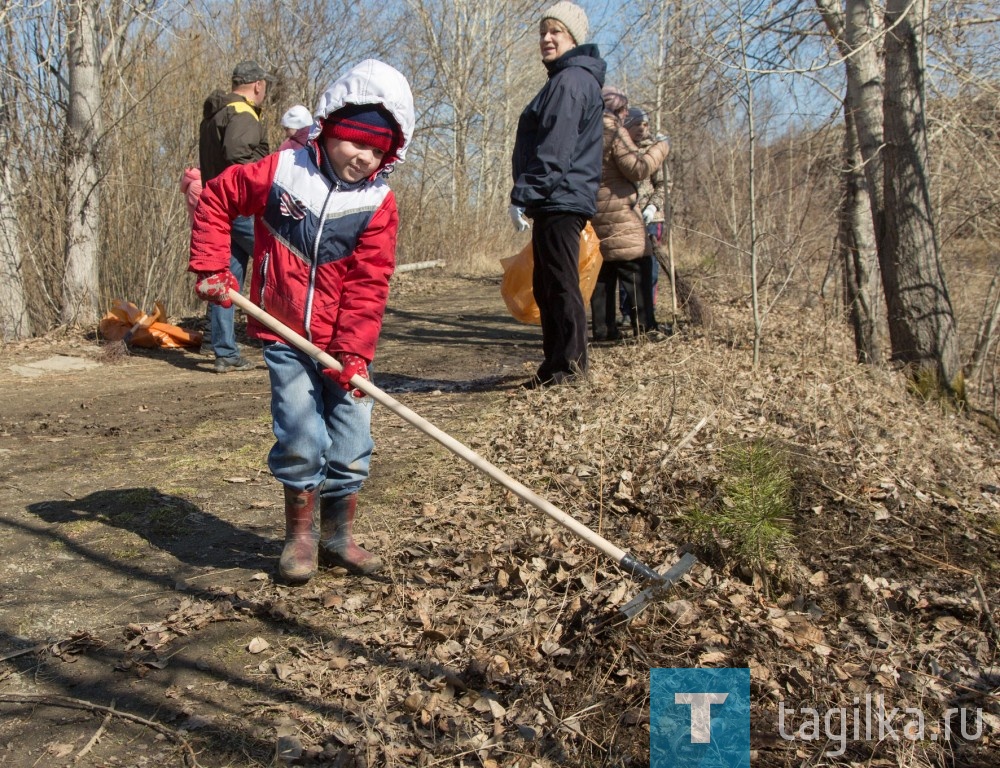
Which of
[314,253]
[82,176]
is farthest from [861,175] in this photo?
[82,176]

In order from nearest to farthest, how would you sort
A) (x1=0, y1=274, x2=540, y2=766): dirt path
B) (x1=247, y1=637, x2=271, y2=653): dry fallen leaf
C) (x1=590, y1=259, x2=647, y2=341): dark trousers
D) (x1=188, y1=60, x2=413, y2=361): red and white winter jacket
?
(x1=0, y1=274, x2=540, y2=766): dirt path < (x1=247, y1=637, x2=271, y2=653): dry fallen leaf < (x1=188, y1=60, x2=413, y2=361): red and white winter jacket < (x1=590, y1=259, x2=647, y2=341): dark trousers

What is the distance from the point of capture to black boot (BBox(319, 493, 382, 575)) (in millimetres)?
3395

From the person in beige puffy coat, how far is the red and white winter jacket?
3.95 meters

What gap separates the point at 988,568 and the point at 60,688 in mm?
3354

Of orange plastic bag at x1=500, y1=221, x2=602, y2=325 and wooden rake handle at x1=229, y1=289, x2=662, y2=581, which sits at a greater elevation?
orange plastic bag at x1=500, y1=221, x2=602, y2=325

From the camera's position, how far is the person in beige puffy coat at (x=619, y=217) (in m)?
6.80

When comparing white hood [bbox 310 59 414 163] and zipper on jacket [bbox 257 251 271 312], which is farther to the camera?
zipper on jacket [bbox 257 251 271 312]

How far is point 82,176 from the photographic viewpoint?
8.40 meters

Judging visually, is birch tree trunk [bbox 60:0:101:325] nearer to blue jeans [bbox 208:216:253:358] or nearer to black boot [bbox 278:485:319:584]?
blue jeans [bbox 208:216:253:358]

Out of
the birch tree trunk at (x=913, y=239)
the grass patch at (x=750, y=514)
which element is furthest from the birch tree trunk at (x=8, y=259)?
the birch tree trunk at (x=913, y=239)

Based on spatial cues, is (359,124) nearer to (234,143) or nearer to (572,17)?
(572,17)

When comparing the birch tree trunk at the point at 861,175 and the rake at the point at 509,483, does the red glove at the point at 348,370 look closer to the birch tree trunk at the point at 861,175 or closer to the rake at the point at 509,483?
the rake at the point at 509,483

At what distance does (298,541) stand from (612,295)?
4.89 metres

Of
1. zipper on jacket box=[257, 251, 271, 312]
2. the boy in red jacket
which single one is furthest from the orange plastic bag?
zipper on jacket box=[257, 251, 271, 312]
